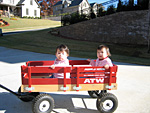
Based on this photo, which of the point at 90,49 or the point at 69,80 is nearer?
the point at 69,80

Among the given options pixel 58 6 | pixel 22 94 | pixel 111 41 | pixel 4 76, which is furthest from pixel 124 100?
pixel 58 6

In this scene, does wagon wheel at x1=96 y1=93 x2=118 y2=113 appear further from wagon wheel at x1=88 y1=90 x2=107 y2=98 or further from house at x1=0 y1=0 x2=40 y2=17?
house at x1=0 y1=0 x2=40 y2=17

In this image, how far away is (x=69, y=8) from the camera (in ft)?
187

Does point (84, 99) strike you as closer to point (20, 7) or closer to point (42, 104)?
point (42, 104)

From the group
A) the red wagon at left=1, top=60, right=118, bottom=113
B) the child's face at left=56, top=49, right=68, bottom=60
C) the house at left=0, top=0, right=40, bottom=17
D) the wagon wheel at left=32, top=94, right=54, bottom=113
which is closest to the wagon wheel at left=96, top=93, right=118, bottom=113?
the red wagon at left=1, top=60, right=118, bottom=113

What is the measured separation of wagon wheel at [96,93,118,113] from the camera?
294 cm

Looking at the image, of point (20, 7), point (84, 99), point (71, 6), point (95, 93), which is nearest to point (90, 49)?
point (84, 99)

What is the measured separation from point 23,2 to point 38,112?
151ft

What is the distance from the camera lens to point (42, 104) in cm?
282

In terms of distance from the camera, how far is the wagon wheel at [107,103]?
2.94 metres

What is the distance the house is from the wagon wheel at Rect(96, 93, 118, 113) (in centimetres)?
4330

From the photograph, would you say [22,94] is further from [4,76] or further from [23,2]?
[23,2]

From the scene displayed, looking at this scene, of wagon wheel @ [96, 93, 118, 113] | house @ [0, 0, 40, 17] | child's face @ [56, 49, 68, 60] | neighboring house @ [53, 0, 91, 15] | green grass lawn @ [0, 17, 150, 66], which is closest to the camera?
wagon wheel @ [96, 93, 118, 113]

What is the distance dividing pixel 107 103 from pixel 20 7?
1817 inches
